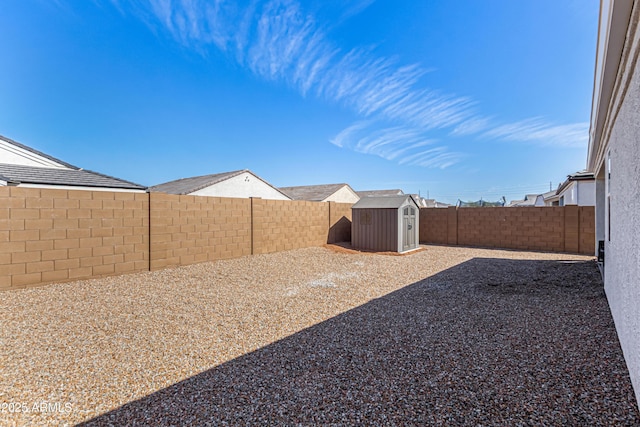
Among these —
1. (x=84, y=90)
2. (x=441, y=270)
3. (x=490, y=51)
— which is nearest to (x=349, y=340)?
(x=441, y=270)

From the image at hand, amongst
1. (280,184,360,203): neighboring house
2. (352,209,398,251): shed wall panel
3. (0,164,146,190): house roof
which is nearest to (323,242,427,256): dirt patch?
(352,209,398,251): shed wall panel

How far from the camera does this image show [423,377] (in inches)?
94.1

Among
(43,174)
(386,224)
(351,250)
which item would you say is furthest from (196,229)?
(43,174)

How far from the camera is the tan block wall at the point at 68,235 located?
16.3 ft

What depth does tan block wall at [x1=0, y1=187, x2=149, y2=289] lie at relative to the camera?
16.3 feet

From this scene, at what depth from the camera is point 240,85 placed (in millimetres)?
12633

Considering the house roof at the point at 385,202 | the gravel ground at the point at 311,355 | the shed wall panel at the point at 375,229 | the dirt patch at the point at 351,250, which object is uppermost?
the house roof at the point at 385,202

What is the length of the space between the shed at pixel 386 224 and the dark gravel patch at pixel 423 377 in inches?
246

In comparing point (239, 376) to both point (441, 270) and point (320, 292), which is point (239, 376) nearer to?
point (320, 292)

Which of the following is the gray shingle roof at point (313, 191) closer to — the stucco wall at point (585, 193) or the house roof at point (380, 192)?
the house roof at point (380, 192)

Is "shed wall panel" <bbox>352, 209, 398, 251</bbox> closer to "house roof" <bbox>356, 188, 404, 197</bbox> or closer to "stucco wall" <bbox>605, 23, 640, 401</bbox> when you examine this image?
"stucco wall" <bbox>605, 23, 640, 401</bbox>

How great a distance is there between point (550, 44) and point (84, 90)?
Result: 16903 millimetres

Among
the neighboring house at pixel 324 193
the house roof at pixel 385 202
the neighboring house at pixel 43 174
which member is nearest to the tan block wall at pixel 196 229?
the house roof at pixel 385 202

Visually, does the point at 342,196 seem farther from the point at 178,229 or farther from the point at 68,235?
the point at 68,235
